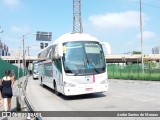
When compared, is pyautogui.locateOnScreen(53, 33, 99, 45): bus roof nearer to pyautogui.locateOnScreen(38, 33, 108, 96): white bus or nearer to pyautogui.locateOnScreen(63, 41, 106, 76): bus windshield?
pyautogui.locateOnScreen(38, 33, 108, 96): white bus

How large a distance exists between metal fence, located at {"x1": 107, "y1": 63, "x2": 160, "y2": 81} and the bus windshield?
19.2m

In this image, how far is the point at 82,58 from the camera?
16109 mm

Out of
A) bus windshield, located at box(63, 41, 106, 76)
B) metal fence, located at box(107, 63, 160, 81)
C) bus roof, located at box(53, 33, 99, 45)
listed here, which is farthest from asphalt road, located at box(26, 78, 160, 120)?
metal fence, located at box(107, 63, 160, 81)

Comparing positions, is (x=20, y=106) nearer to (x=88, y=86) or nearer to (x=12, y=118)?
(x=12, y=118)

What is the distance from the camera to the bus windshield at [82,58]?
15984 mm

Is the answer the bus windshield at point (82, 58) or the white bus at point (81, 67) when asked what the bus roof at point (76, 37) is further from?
the bus windshield at point (82, 58)

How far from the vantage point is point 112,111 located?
11234mm

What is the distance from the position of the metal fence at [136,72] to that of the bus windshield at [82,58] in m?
19.2

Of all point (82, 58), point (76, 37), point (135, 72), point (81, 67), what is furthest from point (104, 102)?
point (135, 72)

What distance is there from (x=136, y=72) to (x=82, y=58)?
24.9 meters

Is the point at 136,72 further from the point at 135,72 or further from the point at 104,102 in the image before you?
the point at 104,102

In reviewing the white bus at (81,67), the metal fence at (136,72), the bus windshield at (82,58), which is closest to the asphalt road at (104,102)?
the white bus at (81,67)

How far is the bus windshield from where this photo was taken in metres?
16.0

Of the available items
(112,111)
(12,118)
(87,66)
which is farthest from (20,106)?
(87,66)
